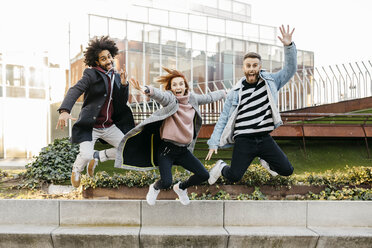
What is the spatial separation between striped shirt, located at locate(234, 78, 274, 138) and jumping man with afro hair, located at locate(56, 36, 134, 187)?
165cm

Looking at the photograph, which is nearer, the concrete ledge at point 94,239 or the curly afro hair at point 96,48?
the curly afro hair at point 96,48

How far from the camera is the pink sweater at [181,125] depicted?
14.5 feet

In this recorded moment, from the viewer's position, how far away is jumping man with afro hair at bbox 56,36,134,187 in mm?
4484

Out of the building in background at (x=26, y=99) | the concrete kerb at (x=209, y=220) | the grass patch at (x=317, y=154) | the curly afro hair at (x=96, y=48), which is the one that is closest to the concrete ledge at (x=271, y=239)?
the concrete kerb at (x=209, y=220)

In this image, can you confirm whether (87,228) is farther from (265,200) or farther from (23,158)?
(23,158)

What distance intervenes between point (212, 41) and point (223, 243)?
13407 millimetres

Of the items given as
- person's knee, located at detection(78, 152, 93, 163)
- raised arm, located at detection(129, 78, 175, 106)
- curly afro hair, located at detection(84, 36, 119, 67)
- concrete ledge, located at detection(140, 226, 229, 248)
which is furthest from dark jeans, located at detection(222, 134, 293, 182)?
curly afro hair, located at detection(84, 36, 119, 67)

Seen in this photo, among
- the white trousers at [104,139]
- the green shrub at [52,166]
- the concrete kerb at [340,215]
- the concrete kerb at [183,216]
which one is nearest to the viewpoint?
the white trousers at [104,139]

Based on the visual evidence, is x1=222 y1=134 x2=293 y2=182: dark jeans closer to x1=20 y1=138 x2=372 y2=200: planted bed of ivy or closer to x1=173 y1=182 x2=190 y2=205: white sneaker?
x1=173 y1=182 x2=190 y2=205: white sneaker

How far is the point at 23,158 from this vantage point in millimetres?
13758

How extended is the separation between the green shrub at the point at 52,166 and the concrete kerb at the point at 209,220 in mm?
1709

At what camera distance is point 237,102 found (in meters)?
4.82

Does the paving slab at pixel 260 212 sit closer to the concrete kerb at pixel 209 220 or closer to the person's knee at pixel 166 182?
the concrete kerb at pixel 209 220

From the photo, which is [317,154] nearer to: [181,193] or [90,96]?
[181,193]
